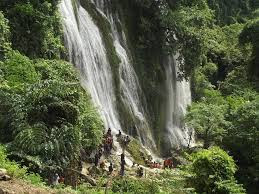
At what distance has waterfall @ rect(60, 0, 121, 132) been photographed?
2458 centimetres

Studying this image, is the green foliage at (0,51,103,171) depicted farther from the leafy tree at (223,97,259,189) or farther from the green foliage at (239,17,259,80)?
the green foliage at (239,17,259,80)

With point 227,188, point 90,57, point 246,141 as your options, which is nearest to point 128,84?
point 90,57

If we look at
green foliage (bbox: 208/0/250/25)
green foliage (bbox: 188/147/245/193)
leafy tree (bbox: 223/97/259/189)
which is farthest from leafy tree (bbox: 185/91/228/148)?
green foliage (bbox: 208/0/250/25)

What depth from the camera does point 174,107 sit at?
122ft

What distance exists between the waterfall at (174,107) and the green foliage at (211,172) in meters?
15.0

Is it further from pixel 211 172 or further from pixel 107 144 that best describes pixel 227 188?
pixel 107 144

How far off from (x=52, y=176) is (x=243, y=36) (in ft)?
106

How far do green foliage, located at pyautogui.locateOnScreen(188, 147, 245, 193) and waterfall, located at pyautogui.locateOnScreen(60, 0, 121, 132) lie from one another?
6238 mm

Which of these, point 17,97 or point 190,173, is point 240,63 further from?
point 17,97

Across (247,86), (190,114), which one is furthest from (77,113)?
(247,86)

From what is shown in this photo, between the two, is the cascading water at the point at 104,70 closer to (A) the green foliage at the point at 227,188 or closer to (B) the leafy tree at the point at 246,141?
(A) the green foliage at the point at 227,188

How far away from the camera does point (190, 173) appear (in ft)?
65.1

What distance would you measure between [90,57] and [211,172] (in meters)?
9.51

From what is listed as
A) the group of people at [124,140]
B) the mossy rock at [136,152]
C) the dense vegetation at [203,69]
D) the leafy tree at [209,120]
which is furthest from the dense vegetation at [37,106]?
the leafy tree at [209,120]
